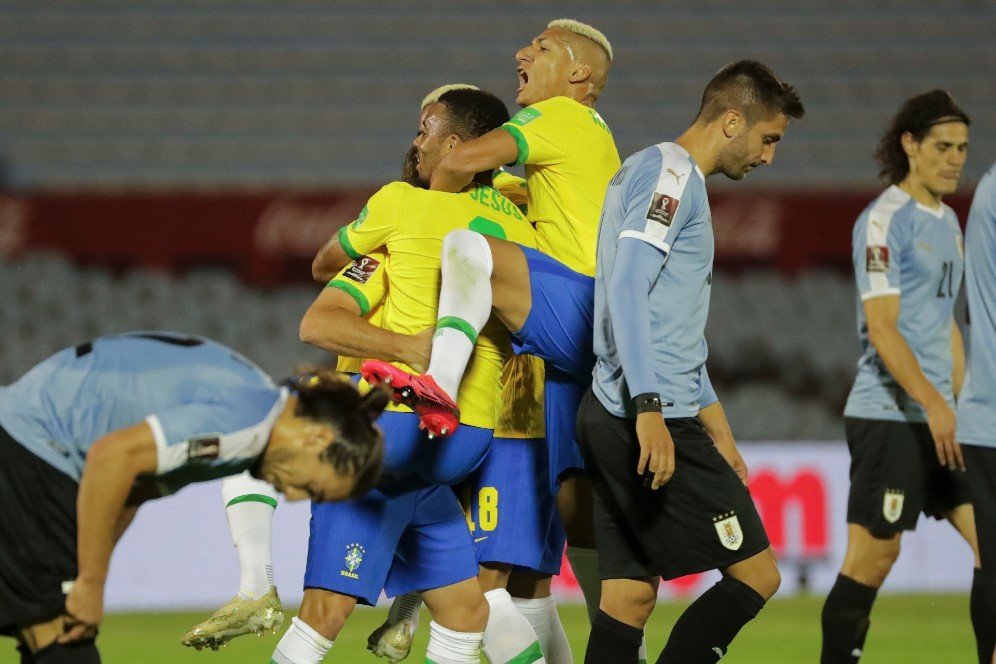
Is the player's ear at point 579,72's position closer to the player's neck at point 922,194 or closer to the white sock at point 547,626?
the player's neck at point 922,194

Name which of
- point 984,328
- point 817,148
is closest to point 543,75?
point 984,328

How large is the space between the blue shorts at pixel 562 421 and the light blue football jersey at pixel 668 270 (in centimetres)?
46

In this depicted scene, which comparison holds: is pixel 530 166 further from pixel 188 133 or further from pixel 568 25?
pixel 188 133

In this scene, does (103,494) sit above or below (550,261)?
below

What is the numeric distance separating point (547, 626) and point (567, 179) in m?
1.52

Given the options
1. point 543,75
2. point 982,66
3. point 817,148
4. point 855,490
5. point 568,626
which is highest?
point 982,66

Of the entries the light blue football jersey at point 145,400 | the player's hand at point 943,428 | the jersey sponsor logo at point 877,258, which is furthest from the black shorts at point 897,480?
the light blue football jersey at point 145,400

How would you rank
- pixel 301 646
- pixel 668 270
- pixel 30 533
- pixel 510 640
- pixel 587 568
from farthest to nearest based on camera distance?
pixel 587 568 → pixel 510 640 → pixel 301 646 → pixel 668 270 → pixel 30 533

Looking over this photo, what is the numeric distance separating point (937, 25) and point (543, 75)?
39.2 feet

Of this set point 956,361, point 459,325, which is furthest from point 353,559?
point 956,361

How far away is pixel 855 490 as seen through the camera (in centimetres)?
518

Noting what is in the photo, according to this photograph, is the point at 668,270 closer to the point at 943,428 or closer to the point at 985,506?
the point at 985,506

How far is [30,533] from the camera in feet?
10.6

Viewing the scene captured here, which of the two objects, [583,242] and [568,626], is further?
[568,626]
